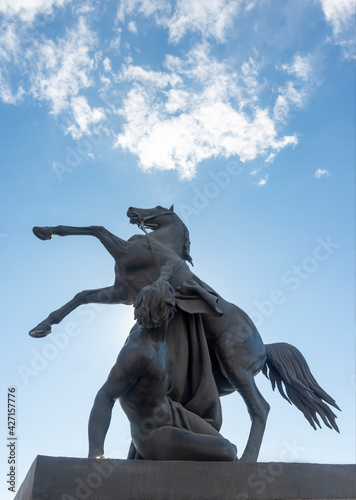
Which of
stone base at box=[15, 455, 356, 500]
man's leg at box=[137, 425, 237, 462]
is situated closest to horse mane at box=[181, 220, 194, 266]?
man's leg at box=[137, 425, 237, 462]

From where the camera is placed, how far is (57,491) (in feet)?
9.37

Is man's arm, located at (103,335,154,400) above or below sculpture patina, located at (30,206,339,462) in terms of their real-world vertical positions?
below

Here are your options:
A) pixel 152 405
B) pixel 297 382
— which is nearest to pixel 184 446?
pixel 152 405

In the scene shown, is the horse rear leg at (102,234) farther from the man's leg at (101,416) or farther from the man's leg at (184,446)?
the man's leg at (184,446)

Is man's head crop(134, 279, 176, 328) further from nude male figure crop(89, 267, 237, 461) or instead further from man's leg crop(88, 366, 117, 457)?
man's leg crop(88, 366, 117, 457)

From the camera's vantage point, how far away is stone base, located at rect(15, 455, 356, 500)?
2906 millimetres

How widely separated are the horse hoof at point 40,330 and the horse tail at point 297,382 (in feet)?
7.98

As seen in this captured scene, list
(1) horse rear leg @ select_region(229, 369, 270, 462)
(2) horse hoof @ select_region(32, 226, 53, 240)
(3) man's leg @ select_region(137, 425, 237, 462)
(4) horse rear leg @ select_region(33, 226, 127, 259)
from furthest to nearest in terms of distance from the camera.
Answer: (4) horse rear leg @ select_region(33, 226, 127, 259) < (2) horse hoof @ select_region(32, 226, 53, 240) < (1) horse rear leg @ select_region(229, 369, 270, 462) < (3) man's leg @ select_region(137, 425, 237, 462)

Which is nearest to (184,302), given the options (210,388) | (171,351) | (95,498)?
(171,351)

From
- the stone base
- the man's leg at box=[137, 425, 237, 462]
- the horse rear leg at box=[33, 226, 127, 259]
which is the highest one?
the horse rear leg at box=[33, 226, 127, 259]

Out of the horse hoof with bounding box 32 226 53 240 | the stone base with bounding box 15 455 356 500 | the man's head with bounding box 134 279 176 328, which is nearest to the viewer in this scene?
the stone base with bounding box 15 455 356 500

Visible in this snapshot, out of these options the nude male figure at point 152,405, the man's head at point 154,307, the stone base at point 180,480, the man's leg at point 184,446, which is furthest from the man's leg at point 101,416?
the stone base at point 180,480

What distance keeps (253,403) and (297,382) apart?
A: 0.80 metres

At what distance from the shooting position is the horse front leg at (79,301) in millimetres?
5219
